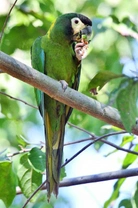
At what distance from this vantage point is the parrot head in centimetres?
304

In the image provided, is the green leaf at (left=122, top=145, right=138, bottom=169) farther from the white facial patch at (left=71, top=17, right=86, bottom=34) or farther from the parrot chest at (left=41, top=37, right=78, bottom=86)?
Result: the white facial patch at (left=71, top=17, right=86, bottom=34)

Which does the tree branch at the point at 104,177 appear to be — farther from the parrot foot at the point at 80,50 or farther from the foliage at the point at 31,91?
the parrot foot at the point at 80,50

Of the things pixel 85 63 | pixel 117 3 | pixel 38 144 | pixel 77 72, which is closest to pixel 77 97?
pixel 38 144

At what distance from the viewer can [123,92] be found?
160 cm

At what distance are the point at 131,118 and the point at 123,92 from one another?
0.31 ft

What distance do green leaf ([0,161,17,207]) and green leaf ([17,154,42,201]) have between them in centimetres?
4

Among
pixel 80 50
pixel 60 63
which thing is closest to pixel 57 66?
pixel 60 63

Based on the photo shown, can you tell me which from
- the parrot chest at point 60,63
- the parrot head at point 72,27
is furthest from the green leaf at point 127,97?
the parrot head at point 72,27

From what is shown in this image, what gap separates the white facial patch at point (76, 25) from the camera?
306 cm

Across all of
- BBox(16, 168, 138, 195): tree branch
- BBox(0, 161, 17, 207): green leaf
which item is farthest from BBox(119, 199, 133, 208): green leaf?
BBox(0, 161, 17, 207): green leaf

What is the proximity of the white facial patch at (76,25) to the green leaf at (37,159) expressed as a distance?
0.96 meters

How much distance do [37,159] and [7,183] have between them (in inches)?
6.2

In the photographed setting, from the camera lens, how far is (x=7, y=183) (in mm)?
2291

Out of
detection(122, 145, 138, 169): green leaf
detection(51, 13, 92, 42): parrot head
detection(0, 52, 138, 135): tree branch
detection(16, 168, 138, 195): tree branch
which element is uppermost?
detection(51, 13, 92, 42): parrot head
